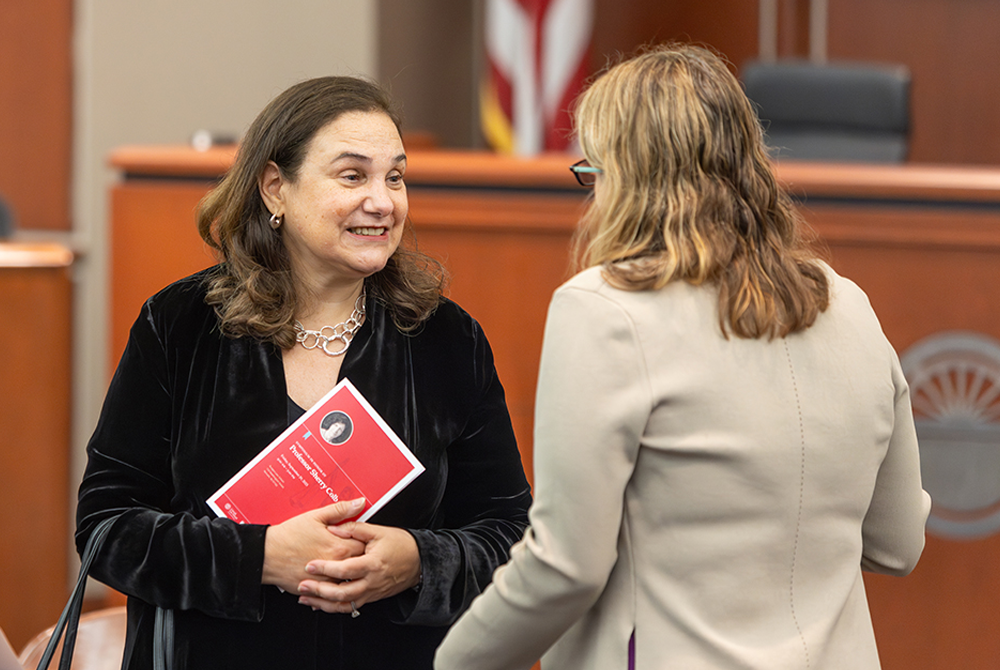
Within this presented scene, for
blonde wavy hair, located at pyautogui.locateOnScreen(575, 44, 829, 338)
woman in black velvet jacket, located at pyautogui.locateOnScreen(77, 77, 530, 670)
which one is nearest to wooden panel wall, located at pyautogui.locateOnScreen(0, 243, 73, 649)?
woman in black velvet jacket, located at pyautogui.locateOnScreen(77, 77, 530, 670)

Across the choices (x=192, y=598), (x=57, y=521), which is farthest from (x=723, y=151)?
(x=57, y=521)

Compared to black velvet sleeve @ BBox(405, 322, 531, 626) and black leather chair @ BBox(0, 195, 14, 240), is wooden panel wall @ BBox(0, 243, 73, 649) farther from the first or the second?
black velvet sleeve @ BBox(405, 322, 531, 626)

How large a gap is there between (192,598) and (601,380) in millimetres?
617

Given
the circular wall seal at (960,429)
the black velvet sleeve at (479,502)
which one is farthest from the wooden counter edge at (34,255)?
the circular wall seal at (960,429)

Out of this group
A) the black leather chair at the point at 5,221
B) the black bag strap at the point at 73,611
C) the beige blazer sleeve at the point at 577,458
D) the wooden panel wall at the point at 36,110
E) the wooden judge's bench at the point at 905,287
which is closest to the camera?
the beige blazer sleeve at the point at 577,458

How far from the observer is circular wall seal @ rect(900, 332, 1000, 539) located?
2.57 m

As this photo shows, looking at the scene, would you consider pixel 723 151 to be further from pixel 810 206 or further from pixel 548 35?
pixel 548 35

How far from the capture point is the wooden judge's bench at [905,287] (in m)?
2.57

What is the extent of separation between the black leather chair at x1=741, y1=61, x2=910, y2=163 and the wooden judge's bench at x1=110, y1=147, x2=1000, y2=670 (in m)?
1.18

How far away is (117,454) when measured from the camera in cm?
136

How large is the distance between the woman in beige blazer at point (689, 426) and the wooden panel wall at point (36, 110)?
299 cm

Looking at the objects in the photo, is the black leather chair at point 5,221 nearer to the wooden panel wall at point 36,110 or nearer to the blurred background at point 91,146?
the blurred background at point 91,146

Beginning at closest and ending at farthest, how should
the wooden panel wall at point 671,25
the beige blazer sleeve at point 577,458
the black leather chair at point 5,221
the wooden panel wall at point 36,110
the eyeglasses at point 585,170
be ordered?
the beige blazer sleeve at point 577,458, the eyeglasses at point 585,170, the black leather chair at point 5,221, the wooden panel wall at point 36,110, the wooden panel wall at point 671,25

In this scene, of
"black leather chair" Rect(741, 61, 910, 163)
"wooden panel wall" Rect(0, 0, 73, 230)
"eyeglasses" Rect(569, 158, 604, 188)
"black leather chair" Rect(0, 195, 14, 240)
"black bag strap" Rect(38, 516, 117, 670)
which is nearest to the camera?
"eyeglasses" Rect(569, 158, 604, 188)
